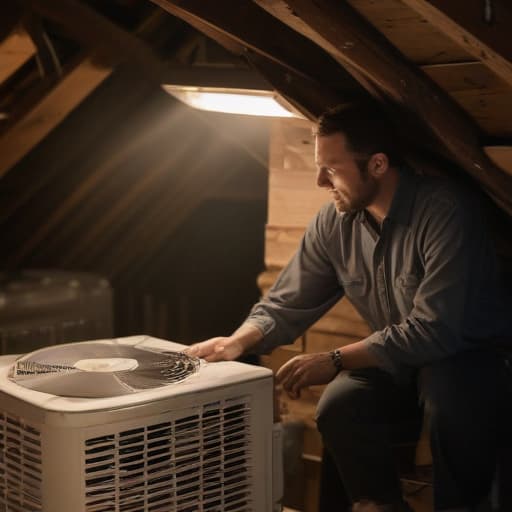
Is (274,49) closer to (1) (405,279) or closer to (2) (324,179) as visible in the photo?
(2) (324,179)

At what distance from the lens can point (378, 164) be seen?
230 centimetres

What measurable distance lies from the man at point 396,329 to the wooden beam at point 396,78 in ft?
0.36

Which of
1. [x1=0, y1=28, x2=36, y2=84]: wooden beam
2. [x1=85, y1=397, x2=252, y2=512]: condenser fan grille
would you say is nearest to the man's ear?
[x1=85, y1=397, x2=252, y2=512]: condenser fan grille

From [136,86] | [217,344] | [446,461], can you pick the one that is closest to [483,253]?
[446,461]

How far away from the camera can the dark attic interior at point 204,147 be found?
200 cm

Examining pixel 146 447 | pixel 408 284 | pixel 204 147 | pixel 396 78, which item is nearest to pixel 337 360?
pixel 408 284

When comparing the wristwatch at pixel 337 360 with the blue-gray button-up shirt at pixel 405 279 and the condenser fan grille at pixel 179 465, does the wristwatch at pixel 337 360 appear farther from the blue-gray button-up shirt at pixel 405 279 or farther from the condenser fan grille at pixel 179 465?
the condenser fan grille at pixel 179 465

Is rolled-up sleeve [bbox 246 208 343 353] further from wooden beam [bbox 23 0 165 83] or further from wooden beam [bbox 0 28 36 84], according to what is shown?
wooden beam [bbox 0 28 36 84]

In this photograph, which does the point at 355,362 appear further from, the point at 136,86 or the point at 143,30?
the point at 136,86

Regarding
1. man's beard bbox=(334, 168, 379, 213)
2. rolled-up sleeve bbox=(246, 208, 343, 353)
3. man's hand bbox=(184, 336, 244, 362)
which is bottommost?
man's hand bbox=(184, 336, 244, 362)

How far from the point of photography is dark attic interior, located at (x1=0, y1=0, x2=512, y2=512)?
6.55ft

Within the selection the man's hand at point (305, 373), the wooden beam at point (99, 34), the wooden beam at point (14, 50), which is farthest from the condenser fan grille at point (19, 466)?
the wooden beam at point (14, 50)

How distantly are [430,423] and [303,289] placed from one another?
56 cm

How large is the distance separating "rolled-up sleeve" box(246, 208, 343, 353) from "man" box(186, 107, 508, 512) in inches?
0.6
